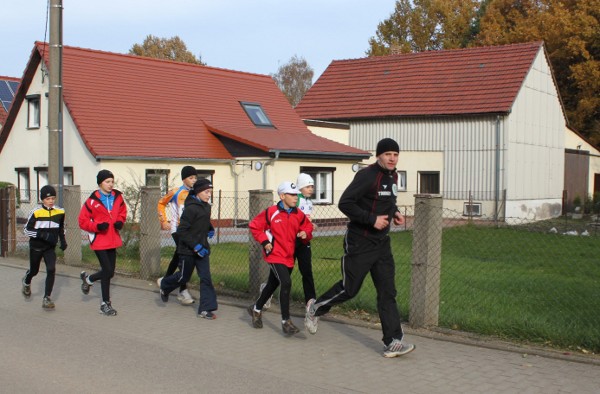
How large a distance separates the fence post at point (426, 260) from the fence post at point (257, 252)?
227cm

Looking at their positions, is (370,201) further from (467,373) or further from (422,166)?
(422,166)

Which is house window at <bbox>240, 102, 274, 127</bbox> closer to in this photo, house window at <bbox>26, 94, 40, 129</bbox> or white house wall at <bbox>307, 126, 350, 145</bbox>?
white house wall at <bbox>307, 126, 350, 145</bbox>

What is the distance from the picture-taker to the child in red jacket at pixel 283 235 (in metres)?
7.79

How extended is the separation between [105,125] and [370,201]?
18.4 m

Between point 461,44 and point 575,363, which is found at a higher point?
point 461,44

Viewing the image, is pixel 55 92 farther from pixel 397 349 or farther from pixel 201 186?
pixel 397 349

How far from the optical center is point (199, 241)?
29.0 ft

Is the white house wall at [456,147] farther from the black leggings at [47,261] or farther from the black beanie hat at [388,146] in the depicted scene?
the black beanie hat at [388,146]

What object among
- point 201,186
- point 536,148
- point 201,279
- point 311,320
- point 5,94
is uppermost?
point 5,94

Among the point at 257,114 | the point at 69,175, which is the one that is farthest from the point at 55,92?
the point at 257,114

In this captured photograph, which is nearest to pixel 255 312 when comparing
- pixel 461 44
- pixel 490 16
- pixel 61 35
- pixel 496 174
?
pixel 61 35

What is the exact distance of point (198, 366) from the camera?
6.66 meters

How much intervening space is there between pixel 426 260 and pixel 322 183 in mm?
18878

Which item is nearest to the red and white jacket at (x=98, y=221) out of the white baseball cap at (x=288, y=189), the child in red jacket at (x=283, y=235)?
the child in red jacket at (x=283, y=235)
